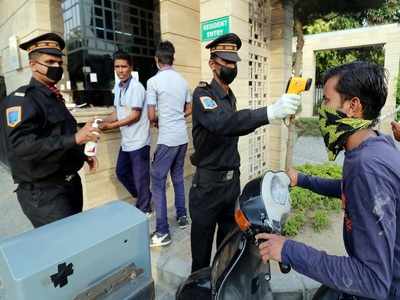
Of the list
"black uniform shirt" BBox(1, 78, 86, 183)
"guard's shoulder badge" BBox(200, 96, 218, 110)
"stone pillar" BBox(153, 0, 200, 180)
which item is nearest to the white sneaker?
"black uniform shirt" BBox(1, 78, 86, 183)

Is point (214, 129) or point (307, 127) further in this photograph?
point (307, 127)

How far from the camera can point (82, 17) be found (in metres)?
4.01

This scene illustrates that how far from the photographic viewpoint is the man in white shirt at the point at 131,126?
3279 mm

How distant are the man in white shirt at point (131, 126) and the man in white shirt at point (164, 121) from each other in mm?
180

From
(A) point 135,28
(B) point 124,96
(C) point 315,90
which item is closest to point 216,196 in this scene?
(B) point 124,96

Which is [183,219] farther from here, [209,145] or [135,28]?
[135,28]

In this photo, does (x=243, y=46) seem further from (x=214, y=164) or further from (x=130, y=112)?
(x=214, y=164)

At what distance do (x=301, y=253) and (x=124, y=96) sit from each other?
106 inches

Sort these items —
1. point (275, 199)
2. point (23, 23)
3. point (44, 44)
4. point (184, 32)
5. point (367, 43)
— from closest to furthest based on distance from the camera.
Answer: point (275, 199), point (44, 44), point (184, 32), point (23, 23), point (367, 43)

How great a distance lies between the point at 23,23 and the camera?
459 centimetres

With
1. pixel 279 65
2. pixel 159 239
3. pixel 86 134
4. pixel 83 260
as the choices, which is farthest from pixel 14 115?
pixel 279 65

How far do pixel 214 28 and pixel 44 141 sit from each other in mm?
2600

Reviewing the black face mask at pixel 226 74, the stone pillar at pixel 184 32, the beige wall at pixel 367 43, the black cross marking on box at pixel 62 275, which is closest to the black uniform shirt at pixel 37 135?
the black cross marking on box at pixel 62 275

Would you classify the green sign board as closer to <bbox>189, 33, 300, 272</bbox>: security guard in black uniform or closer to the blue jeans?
the blue jeans
